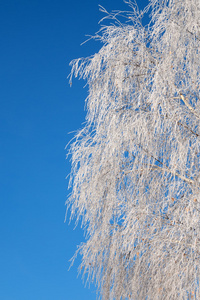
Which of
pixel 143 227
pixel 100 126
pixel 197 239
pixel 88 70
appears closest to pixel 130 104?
pixel 100 126

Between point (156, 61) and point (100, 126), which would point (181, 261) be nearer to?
point (100, 126)

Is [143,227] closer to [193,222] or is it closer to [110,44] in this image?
A: [193,222]

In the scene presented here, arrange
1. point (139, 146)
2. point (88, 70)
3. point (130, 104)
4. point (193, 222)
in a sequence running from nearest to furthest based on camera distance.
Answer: point (193, 222) → point (139, 146) → point (130, 104) → point (88, 70)

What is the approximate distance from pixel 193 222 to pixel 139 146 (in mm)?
1124

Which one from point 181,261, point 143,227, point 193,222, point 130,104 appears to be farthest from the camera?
point 130,104

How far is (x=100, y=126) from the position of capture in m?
4.83

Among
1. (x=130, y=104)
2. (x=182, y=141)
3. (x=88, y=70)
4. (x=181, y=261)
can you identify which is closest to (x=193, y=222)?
(x=181, y=261)

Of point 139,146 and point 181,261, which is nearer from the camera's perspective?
point 181,261

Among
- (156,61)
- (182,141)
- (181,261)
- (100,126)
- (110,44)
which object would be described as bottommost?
(181,261)

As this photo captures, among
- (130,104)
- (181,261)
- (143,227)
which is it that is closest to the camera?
(181,261)

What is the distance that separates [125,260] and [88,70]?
219 cm

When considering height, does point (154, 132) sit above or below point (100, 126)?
below

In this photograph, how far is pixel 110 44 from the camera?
195 inches

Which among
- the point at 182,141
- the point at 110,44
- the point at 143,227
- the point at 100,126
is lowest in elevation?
the point at 143,227
